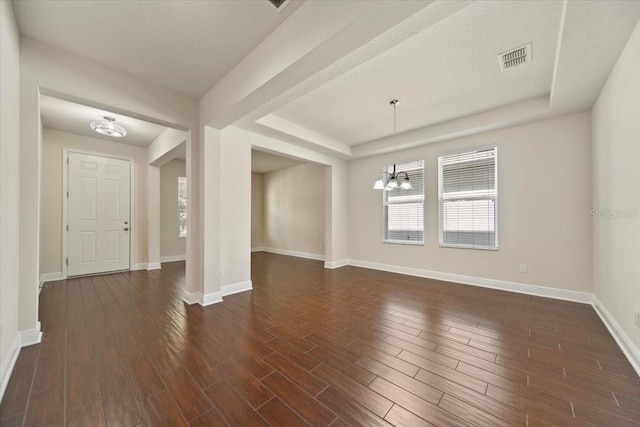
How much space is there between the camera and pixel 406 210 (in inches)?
207

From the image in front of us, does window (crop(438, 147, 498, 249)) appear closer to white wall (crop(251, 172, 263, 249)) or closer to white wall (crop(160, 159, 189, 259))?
white wall (crop(251, 172, 263, 249))

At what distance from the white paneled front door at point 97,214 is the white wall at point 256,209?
3.81 m

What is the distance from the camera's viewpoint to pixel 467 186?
174 inches

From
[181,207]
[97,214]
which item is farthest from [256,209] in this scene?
[97,214]

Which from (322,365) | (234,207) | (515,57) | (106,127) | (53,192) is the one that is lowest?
(322,365)

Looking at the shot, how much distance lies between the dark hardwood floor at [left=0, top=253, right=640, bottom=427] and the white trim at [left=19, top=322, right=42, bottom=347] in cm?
6

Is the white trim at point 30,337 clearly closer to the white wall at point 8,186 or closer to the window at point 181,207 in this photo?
the white wall at point 8,186

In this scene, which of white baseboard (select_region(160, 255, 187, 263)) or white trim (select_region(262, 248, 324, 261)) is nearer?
white baseboard (select_region(160, 255, 187, 263))

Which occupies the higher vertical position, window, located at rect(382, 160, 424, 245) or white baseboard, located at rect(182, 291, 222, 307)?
window, located at rect(382, 160, 424, 245)

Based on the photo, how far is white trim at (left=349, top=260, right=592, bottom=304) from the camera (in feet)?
11.3

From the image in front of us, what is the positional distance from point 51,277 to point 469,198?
312 inches

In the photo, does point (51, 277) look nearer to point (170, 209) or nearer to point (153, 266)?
point (153, 266)

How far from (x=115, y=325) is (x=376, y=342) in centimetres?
286

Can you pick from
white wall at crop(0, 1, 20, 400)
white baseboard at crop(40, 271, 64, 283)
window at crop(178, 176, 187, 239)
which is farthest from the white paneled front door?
white wall at crop(0, 1, 20, 400)
